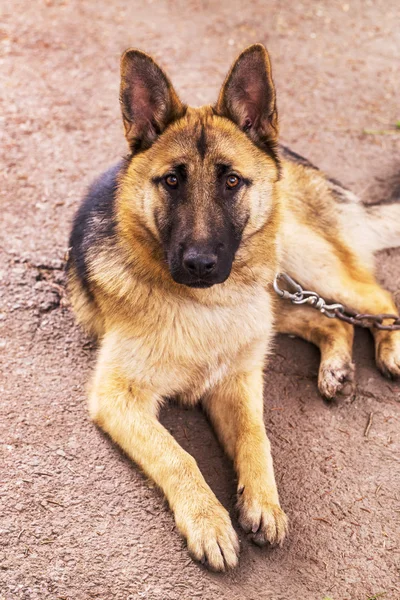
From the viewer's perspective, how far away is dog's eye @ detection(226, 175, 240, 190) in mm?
3311

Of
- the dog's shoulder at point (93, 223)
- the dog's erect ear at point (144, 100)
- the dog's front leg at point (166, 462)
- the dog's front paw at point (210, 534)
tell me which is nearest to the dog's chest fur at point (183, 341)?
the dog's front leg at point (166, 462)

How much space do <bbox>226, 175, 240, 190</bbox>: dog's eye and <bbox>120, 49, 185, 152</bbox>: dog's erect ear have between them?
474 millimetres

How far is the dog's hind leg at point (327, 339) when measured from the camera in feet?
13.3

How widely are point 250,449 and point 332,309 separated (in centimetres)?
125

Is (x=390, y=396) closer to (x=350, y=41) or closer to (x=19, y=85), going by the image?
(x=19, y=85)

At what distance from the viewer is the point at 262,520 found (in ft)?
10.3

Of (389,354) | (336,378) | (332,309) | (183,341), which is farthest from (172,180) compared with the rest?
(389,354)

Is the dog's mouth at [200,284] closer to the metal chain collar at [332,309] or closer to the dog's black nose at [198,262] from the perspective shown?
the dog's black nose at [198,262]

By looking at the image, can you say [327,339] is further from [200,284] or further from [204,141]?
[204,141]

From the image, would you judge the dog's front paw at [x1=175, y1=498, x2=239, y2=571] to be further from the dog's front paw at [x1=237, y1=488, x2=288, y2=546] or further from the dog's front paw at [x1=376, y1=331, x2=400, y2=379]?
the dog's front paw at [x1=376, y1=331, x2=400, y2=379]

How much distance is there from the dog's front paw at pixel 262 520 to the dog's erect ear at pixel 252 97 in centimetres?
191

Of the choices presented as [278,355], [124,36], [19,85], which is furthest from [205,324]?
[124,36]

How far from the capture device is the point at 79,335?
14.2 ft

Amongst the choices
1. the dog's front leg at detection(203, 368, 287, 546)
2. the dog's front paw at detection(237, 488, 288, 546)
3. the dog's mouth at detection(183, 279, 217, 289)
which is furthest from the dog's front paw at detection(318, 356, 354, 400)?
the dog's mouth at detection(183, 279, 217, 289)
